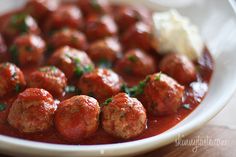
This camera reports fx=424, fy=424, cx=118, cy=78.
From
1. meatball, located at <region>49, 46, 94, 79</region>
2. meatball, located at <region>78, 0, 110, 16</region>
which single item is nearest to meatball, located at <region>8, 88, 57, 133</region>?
meatball, located at <region>49, 46, 94, 79</region>

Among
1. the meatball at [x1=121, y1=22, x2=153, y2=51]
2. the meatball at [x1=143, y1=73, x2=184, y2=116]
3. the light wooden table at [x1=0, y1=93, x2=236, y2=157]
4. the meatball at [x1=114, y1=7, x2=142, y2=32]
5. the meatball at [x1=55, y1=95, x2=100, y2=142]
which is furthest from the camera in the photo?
the meatball at [x1=114, y1=7, x2=142, y2=32]

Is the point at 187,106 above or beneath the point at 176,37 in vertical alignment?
beneath

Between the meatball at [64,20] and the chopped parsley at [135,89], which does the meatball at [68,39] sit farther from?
the chopped parsley at [135,89]

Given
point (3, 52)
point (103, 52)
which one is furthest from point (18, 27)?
point (103, 52)

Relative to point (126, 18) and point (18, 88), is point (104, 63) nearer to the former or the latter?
point (126, 18)

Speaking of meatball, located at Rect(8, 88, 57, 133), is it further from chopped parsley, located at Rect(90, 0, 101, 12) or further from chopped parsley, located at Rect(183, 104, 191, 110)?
chopped parsley, located at Rect(90, 0, 101, 12)

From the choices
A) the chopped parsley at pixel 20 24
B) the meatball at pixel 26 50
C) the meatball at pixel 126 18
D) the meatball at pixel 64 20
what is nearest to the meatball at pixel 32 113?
the meatball at pixel 26 50
